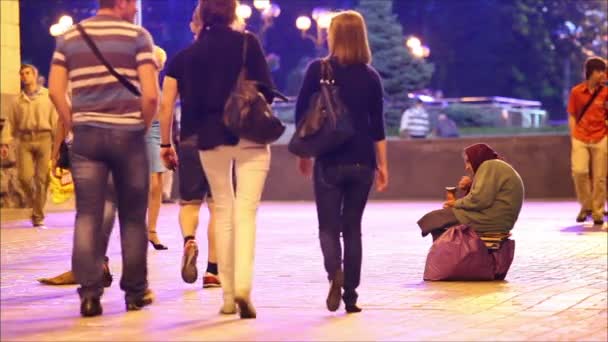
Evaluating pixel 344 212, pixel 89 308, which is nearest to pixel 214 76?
pixel 344 212

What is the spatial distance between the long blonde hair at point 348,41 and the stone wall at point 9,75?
44.0 feet

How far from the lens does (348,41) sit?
845cm

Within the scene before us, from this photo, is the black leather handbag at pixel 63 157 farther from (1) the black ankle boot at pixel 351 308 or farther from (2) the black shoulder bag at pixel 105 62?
(1) the black ankle boot at pixel 351 308

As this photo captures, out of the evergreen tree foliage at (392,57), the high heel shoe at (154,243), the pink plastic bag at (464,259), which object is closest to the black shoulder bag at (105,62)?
the pink plastic bag at (464,259)

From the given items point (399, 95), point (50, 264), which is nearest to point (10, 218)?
point (50, 264)

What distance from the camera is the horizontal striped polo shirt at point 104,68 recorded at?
7.98m

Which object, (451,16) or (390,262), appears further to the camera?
(451,16)

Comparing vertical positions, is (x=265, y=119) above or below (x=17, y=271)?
above

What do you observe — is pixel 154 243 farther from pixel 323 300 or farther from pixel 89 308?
pixel 89 308

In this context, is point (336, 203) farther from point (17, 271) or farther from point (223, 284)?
point (17, 271)

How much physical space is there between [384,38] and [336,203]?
36.3m

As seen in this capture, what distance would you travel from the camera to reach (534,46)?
5297 cm

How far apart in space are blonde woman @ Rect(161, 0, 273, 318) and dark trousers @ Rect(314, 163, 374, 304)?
19.4 inches

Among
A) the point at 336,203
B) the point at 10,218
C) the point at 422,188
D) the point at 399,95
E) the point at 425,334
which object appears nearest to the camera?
the point at 425,334
